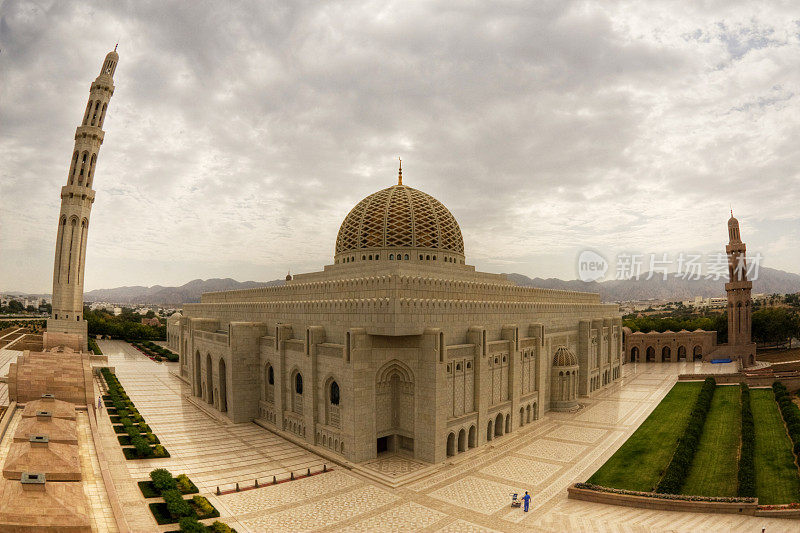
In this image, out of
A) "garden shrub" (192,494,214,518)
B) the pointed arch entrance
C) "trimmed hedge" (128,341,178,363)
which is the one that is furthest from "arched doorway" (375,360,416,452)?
"trimmed hedge" (128,341,178,363)

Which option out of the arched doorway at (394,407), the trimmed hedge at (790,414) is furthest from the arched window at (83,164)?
the trimmed hedge at (790,414)

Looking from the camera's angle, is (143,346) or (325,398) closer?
(325,398)

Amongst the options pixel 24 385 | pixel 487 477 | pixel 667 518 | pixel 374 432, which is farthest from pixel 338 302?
pixel 24 385

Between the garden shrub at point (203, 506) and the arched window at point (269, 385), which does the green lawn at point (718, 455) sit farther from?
the arched window at point (269, 385)

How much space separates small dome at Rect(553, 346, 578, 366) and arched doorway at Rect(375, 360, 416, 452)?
13871 mm

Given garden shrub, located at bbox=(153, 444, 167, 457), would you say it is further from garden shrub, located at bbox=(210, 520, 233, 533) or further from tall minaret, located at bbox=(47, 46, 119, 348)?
tall minaret, located at bbox=(47, 46, 119, 348)

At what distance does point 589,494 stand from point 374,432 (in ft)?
28.5

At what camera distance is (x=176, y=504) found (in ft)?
47.8

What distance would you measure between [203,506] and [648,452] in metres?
19.1

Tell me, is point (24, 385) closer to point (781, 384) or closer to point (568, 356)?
point (568, 356)

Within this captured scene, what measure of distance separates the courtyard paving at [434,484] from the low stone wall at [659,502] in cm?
22

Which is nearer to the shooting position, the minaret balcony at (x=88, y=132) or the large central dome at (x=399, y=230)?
the large central dome at (x=399, y=230)

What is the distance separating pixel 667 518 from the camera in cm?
1489

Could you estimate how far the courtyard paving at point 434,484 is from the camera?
47.3 ft
